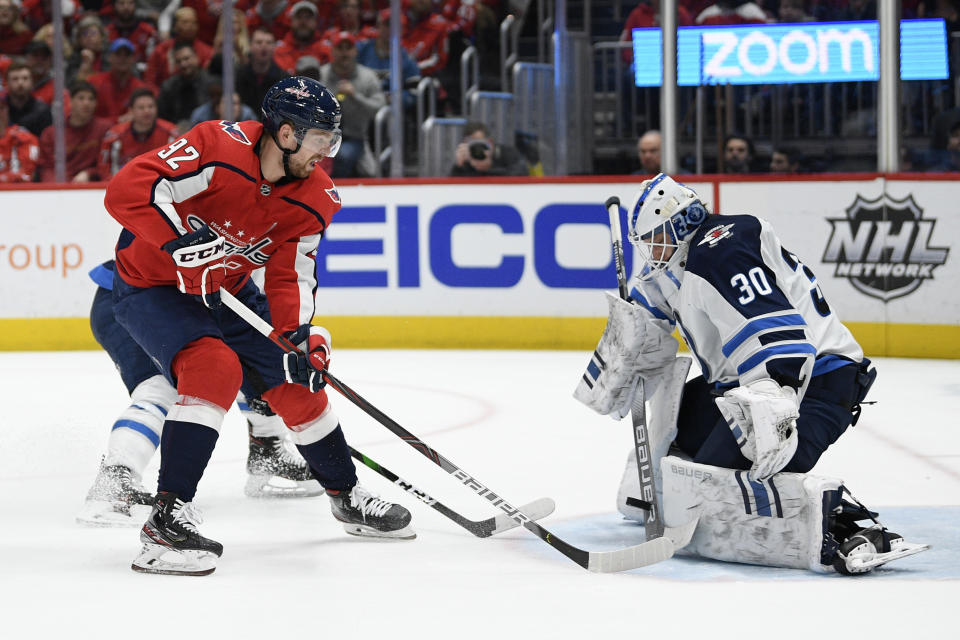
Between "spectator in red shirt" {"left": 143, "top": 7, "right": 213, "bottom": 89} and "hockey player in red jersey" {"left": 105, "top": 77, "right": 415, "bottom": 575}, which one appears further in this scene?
"spectator in red shirt" {"left": 143, "top": 7, "right": 213, "bottom": 89}

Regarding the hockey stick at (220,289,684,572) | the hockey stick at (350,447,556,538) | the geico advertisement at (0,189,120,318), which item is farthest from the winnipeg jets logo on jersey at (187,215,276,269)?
the geico advertisement at (0,189,120,318)

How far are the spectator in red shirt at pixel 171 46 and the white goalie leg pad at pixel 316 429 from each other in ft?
16.0

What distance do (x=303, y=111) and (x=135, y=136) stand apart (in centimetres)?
449

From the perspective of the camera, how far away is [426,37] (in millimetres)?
7766

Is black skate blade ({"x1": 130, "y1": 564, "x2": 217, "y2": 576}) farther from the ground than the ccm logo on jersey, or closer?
closer

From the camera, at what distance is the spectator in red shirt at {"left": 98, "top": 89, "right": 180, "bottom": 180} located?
6.84m

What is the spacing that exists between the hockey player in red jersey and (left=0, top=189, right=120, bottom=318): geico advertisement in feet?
12.0

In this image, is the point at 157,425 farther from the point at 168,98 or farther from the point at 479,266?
the point at 168,98

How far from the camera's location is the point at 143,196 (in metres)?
2.68

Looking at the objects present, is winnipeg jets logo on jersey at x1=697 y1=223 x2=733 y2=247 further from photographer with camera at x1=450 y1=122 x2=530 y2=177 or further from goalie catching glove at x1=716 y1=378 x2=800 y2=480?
photographer with camera at x1=450 y1=122 x2=530 y2=177

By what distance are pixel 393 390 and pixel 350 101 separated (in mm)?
2410

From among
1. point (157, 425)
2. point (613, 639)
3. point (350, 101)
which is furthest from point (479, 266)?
point (613, 639)

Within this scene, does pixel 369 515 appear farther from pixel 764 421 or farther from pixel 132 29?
pixel 132 29

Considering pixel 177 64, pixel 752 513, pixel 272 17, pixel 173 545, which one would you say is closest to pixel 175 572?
pixel 173 545
